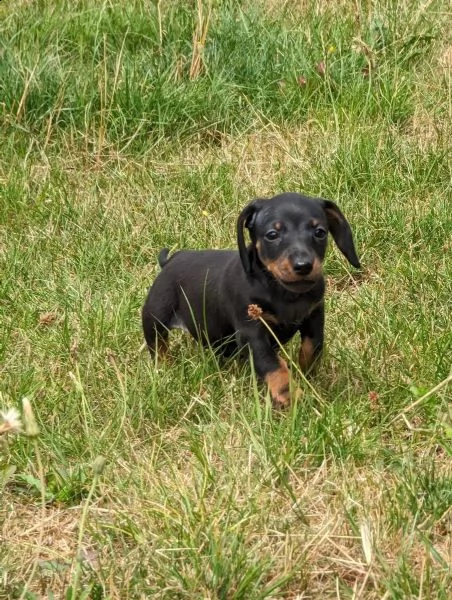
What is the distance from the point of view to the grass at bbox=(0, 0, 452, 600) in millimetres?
3375

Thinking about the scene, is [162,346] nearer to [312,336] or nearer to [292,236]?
[312,336]

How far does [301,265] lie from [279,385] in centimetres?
47

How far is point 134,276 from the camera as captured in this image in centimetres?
576

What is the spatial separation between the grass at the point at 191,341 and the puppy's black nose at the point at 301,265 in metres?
0.47

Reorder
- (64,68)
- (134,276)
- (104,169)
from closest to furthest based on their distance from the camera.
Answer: (134,276) → (104,169) → (64,68)

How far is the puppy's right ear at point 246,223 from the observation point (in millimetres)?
4339

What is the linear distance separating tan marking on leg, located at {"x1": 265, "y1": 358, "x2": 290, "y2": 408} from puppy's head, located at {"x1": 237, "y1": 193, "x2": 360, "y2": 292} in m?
0.32

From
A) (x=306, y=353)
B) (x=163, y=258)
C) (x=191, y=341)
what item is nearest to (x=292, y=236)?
(x=306, y=353)

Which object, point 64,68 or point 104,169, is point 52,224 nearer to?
point 104,169

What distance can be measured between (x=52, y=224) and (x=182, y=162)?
935 millimetres

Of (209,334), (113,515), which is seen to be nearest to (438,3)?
(209,334)

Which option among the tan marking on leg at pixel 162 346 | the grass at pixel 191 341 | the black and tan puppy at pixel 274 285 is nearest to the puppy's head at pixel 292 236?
the black and tan puppy at pixel 274 285

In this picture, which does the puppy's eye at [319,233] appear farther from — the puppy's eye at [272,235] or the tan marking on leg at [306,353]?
the tan marking on leg at [306,353]

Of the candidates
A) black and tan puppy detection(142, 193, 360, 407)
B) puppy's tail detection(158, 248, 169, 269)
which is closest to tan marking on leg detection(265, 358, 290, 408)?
black and tan puppy detection(142, 193, 360, 407)
